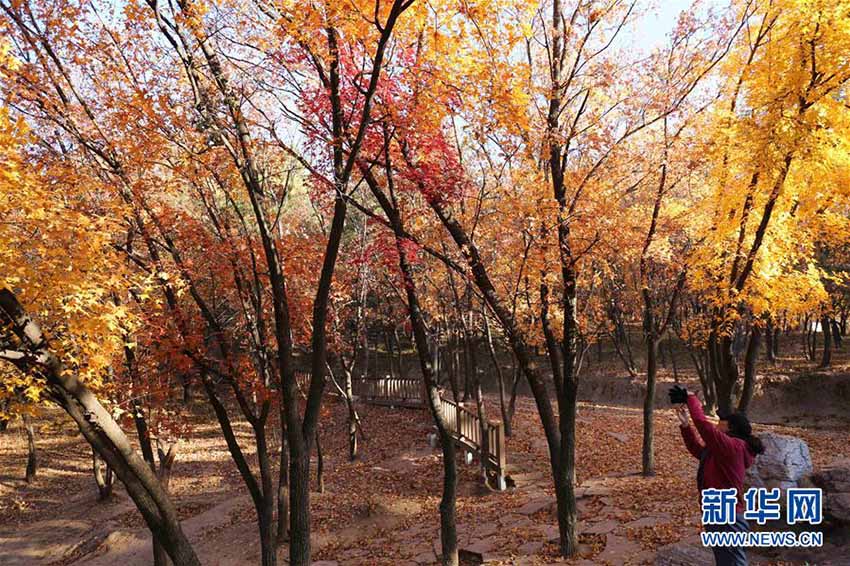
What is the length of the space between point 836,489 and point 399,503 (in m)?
9.45

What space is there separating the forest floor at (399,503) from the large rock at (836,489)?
0.36 m

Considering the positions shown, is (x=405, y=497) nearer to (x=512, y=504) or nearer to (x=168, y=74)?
(x=512, y=504)

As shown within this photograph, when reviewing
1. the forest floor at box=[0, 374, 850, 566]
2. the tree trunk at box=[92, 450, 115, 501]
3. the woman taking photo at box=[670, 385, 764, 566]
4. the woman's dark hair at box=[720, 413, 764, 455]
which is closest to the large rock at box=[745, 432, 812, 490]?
the forest floor at box=[0, 374, 850, 566]

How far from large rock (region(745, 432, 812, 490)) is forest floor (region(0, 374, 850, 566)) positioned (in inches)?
42.8

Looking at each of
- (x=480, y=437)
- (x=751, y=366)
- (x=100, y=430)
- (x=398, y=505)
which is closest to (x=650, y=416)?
(x=751, y=366)

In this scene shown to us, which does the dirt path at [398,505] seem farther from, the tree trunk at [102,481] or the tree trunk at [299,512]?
the tree trunk at [299,512]

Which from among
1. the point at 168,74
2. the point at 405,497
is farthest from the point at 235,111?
the point at 405,497

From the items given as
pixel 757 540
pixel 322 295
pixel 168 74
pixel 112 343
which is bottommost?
pixel 757 540

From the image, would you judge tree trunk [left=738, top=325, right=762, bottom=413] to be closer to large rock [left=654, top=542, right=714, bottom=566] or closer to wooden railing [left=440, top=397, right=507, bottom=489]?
large rock [left=654, top=542, right=714, bottom=566]

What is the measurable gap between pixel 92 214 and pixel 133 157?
1.01 m

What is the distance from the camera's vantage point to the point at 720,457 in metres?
4.52

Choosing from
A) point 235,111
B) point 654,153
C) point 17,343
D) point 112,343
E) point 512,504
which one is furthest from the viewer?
point 512,504

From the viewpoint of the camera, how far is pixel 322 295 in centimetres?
618

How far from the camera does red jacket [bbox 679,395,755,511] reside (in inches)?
173
